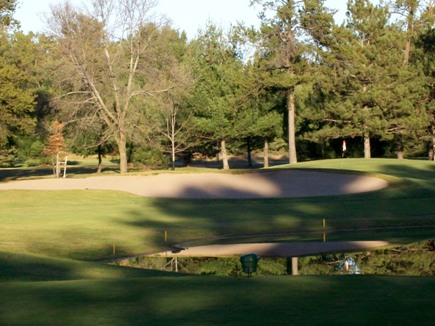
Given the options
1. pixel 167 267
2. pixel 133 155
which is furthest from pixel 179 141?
pixel 167 267

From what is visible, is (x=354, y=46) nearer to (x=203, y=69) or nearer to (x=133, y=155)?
(x=203, y=69)

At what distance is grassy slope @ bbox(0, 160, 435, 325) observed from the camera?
37.2 feet

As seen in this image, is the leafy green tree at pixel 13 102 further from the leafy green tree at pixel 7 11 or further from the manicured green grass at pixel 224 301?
the manicured green grass at pixel 224 301

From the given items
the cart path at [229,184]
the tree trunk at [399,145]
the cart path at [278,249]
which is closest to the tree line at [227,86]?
the tree trunk at [399,145]

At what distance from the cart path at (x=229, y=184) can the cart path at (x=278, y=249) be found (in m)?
15.0

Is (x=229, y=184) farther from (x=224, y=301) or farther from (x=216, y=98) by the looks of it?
(x=224, y=301)

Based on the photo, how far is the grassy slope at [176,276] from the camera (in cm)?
1134

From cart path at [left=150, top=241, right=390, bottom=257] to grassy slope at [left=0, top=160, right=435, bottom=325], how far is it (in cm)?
146

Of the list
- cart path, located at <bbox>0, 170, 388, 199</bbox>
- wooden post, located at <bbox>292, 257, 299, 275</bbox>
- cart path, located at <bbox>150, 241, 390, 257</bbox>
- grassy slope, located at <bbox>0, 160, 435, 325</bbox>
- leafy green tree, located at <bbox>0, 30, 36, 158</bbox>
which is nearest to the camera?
grassy slope, located at <bbox>0, 160, 435, 325</bbox>

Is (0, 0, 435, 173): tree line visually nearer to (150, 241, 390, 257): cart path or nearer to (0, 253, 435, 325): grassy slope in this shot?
(150, 241, 390, 257): cart path

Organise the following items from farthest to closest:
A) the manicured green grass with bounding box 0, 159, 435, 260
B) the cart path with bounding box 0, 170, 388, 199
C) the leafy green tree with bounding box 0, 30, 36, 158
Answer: the leafy green tree with bounding box 0, 30, 36, 158, the cart path with bounding box 0, 170, 388, 199, the manicured green grass with bounding box 0, 159, 435, 260

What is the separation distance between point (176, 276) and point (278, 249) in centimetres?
889

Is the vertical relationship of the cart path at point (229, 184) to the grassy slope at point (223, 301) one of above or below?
above

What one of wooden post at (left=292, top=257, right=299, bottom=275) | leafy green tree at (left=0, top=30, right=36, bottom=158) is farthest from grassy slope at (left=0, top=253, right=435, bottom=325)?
leafy green tree at (left=0, top=30, right=36, bottom=158)
